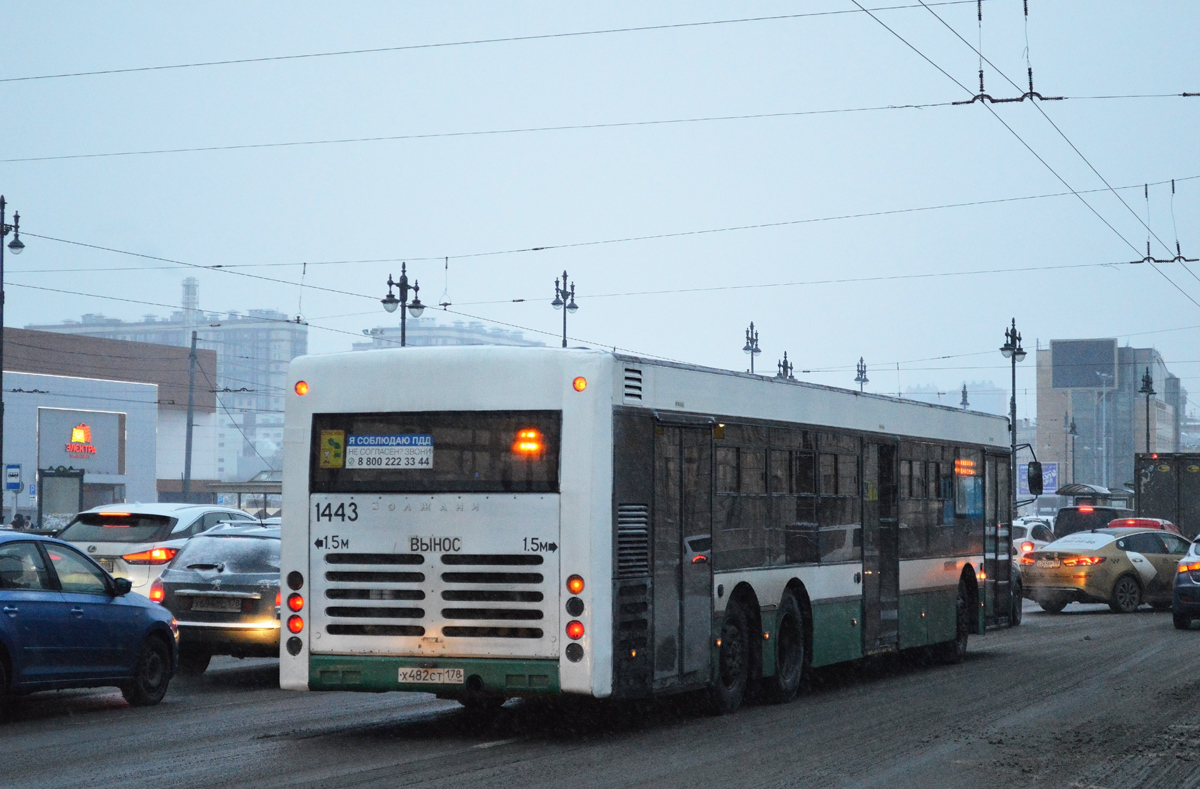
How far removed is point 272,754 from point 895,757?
4001 mm

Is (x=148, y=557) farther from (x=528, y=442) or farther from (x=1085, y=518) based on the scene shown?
(x=1085, y=518)

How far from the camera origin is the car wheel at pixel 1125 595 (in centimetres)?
2784

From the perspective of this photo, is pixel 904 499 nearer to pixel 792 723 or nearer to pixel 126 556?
pixel 792 723

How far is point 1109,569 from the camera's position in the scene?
2775 cm

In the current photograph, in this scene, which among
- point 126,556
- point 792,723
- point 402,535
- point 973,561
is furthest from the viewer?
point 973,561

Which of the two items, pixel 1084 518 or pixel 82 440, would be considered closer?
pixel 1084 518

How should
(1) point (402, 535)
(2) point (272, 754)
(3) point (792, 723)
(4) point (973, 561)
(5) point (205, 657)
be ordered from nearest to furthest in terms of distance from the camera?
(2) point (272, 754) < (1) point (402, 535) < (3) point (792, 723) < (5) point (205, 657) < (4) point (973, 561)

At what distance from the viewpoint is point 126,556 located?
693 inches

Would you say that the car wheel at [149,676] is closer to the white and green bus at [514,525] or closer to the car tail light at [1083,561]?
the white and green bus at [514,525]

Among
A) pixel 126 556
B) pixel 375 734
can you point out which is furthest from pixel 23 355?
pixel 375 734

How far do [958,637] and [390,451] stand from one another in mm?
9456

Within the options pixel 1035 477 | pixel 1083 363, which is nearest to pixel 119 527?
pixel 1035 477

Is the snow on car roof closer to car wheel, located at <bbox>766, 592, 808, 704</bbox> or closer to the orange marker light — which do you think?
car wheel, located at <bbox>766, 592, 808, 704</bbox>

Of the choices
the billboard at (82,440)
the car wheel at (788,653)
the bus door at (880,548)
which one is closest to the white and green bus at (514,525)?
the car wheel at (788,653)
